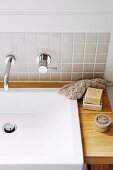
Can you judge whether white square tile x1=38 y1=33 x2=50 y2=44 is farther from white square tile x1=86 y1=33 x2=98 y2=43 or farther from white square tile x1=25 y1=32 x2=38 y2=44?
white square tile x1=86 y1=33 x2=98 y2=43

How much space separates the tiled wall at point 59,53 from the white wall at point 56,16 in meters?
0.03

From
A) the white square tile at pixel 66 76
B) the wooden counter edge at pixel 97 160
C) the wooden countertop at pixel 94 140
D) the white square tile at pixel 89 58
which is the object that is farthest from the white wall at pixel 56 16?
the wooden counter edge at pixel 97 160

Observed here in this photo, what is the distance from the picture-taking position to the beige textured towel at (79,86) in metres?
1.20

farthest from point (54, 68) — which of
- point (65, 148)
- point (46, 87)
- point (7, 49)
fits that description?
point (65, 148)

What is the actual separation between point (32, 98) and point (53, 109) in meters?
0.12

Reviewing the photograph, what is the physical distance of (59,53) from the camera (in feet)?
4.00

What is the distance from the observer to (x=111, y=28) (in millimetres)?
1146

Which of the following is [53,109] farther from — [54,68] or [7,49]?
Answer: [7,49]

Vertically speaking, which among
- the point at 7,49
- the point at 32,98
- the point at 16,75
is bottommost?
the point at 32,98

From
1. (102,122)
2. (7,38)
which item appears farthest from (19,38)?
(102,122)

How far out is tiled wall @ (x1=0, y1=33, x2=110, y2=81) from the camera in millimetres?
1170

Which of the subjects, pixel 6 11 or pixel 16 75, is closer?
pixel 6 11

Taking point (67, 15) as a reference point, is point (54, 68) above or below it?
below

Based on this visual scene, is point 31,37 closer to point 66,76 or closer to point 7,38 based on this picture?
point 7,38
